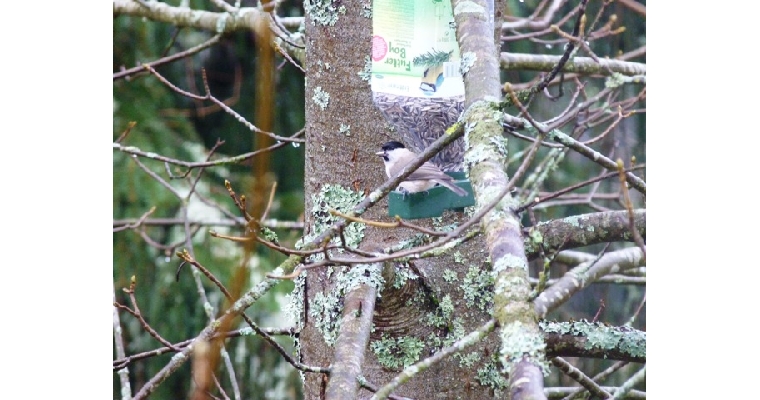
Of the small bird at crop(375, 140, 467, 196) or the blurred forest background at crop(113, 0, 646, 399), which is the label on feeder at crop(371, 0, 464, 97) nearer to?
the small bird at crop(375, 140, 467, 196)

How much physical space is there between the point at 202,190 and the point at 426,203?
154 cm

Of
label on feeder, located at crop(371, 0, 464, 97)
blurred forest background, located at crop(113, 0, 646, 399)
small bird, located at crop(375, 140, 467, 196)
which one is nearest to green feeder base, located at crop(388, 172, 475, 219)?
small bird, located at crop(375, 140, 467, 196)

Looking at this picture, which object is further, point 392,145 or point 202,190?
point 202,190

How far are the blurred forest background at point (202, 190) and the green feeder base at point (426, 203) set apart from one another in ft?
3.20

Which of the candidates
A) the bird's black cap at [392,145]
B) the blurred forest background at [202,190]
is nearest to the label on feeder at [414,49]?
the bird's black cap at [392,145]

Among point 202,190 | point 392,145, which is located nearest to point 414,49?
point 392,145

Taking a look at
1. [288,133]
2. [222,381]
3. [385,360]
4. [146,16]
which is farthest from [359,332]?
[288,133]

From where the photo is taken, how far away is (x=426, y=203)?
1.11 meters

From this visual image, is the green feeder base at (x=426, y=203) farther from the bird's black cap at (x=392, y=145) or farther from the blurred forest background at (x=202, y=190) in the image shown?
the blurred forest background at (x=202, y=190)

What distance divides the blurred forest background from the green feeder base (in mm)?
976

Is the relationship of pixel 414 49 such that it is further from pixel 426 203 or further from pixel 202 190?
pixel 202 190

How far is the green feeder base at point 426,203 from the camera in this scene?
3.63ft

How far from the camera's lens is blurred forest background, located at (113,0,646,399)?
2221 millimetres
